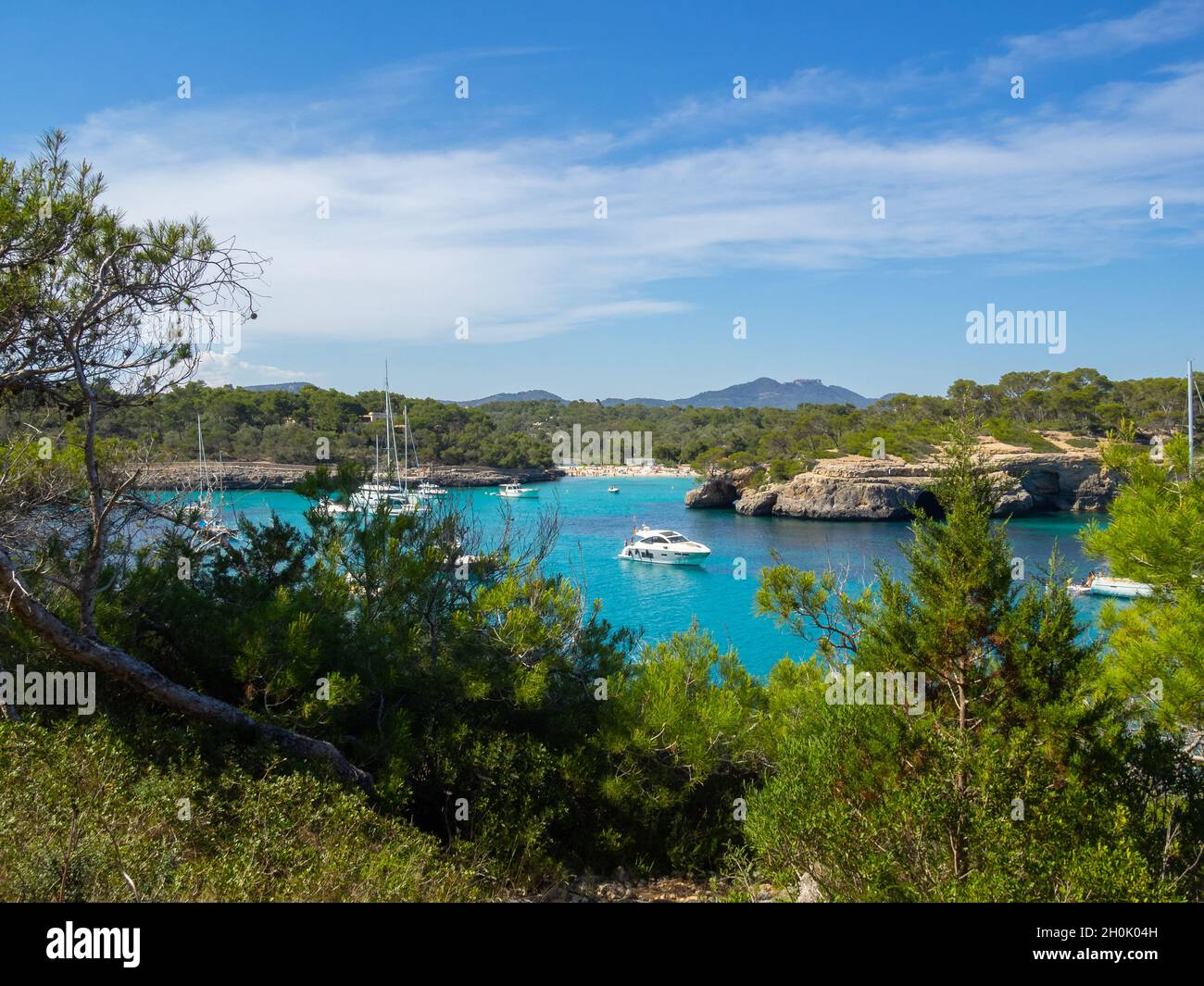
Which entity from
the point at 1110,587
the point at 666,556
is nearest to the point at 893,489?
the point at 666,556

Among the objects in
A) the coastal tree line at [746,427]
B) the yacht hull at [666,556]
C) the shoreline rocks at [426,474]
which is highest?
the coastal tree line at [746,427]

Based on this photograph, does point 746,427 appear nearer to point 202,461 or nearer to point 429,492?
point 429,492

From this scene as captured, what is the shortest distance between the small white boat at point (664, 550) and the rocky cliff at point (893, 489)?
547 inches

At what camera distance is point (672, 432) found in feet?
288

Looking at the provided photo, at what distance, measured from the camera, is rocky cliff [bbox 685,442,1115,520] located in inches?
1716

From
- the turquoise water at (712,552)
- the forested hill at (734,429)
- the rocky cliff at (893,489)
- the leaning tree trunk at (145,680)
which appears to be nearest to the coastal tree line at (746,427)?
the forested hill at (734,429)

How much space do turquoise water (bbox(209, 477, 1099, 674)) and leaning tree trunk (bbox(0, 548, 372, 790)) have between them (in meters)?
8.33

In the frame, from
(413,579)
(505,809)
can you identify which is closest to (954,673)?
(505,809)

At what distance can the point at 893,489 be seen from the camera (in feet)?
148

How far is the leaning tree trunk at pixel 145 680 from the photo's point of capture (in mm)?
4551

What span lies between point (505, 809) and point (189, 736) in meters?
→ 2.17

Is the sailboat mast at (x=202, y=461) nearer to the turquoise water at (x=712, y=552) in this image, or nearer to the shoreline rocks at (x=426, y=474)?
the turquoise water at (x=712, y=552)
